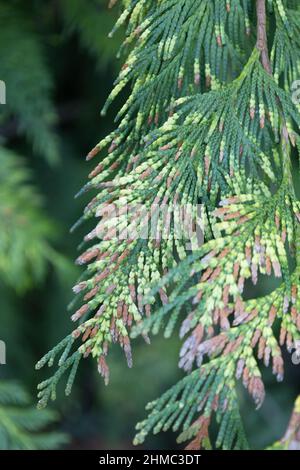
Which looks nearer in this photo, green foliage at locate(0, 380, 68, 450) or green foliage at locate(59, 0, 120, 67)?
green foliage at locate(0, 380, 68, 450)

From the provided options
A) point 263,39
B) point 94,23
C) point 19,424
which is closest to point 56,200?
point 94,23

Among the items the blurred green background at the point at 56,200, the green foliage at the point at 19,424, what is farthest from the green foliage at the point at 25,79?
the green foliage at the point at 19,424

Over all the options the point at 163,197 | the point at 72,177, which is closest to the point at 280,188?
the point at 163,197

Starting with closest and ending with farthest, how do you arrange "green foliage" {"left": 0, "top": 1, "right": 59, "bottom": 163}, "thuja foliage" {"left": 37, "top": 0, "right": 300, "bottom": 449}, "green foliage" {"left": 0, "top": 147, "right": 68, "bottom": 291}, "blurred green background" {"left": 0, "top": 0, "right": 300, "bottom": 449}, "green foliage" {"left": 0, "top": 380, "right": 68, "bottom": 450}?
1. "thuja foliage" {"left": 37, "top": 0, "right": 300, "bottom": 449}
2. "green foliage" {"left": 0, "top": 380, "right": 68, "bottom": 450}
3. "green foliage" {"left": 0, "top": 147, "right": 68, "bottom": 291}
4. "blurred green background" {"left": 0, "top": 0, "right": 300, "bottom": 449}
5. "green foliage" {"left": 0, "top": 1, "right": 59, "bottom": 163}

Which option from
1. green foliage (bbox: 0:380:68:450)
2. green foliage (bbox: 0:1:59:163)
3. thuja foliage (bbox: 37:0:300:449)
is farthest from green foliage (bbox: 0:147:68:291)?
thuja foliage (bbox: 37:0:300:449)

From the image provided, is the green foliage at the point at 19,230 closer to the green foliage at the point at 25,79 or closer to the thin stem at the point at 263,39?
the green foliage at the point at 25,79

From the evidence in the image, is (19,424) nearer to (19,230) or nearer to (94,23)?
(19,230)

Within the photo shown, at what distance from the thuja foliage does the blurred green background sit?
908 millimetres

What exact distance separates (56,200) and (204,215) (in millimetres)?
Result: 1704

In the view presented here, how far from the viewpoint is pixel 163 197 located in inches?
36.5

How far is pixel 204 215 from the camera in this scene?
0.90m

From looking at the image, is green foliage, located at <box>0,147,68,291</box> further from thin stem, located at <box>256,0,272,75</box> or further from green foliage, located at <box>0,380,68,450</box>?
thin stem, located at <box>256,0,272,75</box>

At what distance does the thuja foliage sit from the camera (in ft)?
2.71
